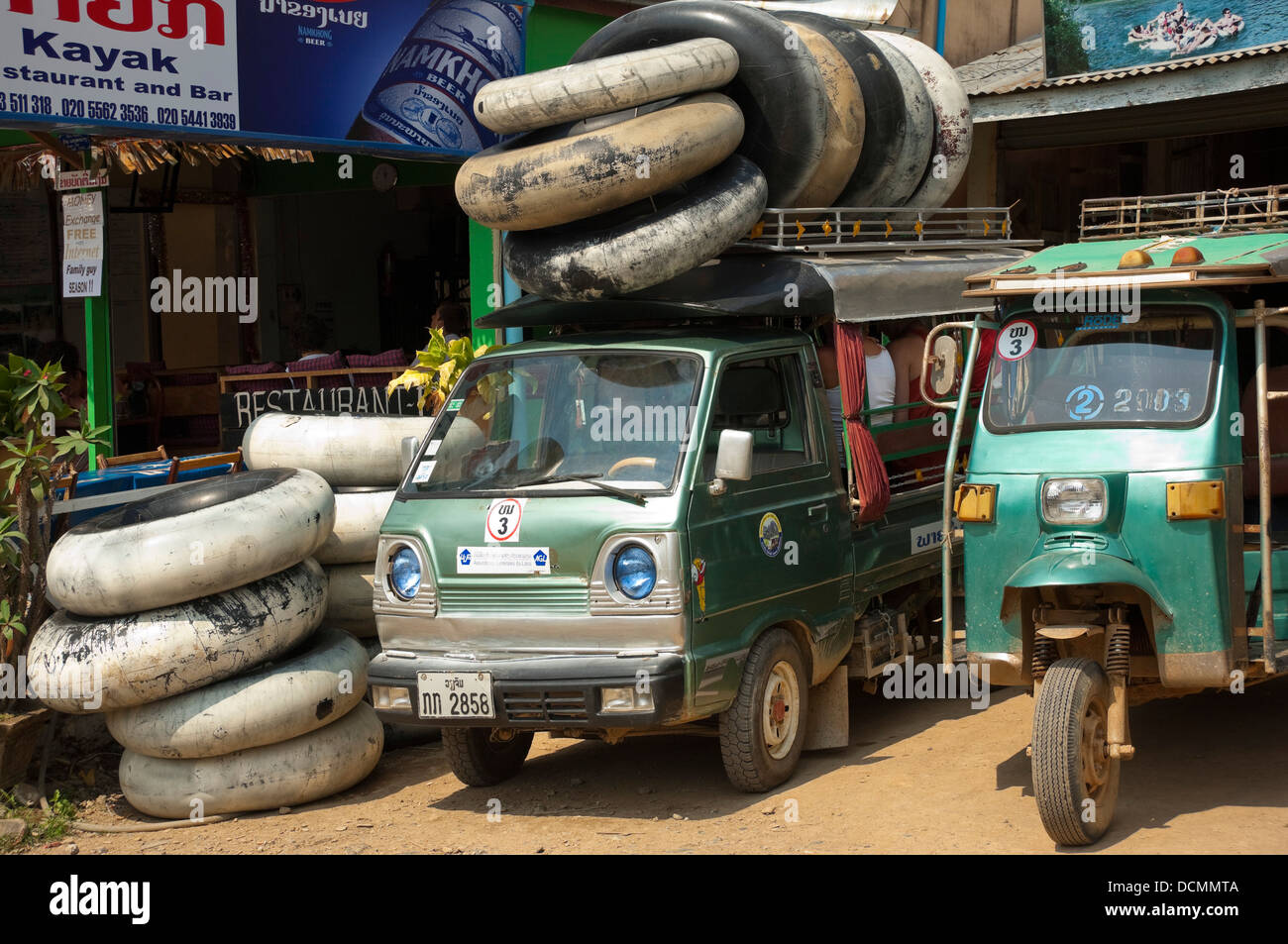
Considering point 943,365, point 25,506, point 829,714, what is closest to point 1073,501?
point 943,365

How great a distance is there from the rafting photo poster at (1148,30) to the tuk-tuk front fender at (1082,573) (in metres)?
8.04

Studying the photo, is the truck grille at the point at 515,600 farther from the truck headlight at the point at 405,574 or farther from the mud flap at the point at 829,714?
the mud flap at the point at 829,714

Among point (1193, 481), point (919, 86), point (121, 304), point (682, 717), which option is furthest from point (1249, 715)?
point (121, 304)

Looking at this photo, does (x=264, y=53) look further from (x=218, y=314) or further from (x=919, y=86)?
(x=218, y=314)

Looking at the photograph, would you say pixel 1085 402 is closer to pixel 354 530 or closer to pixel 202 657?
pixel 354 530

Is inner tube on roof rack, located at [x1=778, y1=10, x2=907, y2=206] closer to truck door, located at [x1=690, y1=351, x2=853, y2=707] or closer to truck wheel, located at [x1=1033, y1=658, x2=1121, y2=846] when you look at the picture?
truck door, located at [x1=690, y1=351, x2=853, y2=707]

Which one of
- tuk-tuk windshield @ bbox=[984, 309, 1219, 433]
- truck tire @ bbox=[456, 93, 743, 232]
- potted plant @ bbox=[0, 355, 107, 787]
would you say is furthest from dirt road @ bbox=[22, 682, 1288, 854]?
truck tire @ bbox=[456, 93, 743, 232]

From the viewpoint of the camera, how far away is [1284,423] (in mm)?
6781

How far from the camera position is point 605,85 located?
7.02 m

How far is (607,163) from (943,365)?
1.86 m

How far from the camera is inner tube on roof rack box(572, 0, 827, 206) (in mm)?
7520

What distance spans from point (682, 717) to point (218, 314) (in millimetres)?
9174

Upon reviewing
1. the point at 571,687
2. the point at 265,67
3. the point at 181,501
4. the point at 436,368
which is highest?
the point at 265,67

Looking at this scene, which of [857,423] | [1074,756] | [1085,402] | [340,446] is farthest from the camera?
[340,446]
